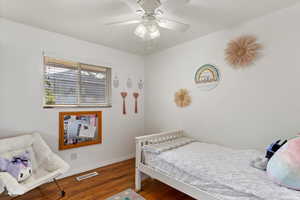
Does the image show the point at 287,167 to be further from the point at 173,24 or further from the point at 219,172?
the point at 173,24

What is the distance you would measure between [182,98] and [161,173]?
4.74 ft

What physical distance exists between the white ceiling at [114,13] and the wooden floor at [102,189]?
2.34m

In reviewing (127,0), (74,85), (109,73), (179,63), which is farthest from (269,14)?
(74,85)

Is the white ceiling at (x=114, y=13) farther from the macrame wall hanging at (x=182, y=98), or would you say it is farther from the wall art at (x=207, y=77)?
the macrame wall hanging at (x=182, y=98)

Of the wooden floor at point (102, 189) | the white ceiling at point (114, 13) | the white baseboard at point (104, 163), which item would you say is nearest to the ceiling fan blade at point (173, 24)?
the white ceiling at point (114, 13)

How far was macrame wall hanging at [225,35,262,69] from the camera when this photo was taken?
2065mm

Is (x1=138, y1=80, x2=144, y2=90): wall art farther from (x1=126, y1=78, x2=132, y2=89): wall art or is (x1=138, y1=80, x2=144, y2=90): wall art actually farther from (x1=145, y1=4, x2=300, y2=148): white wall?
(x1=145, y1=4, x2=300, y2=148): white wall

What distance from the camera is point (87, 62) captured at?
9.31 feet

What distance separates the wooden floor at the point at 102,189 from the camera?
6.72ft

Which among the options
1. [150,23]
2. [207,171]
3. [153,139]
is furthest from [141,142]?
[150,23]

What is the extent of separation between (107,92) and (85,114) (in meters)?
0.64

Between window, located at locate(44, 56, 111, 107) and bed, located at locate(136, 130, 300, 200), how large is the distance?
136 cm

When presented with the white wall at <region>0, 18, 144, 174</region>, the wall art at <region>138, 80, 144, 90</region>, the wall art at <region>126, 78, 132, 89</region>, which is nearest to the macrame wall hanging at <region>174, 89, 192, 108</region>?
the wall art at <region>138, 80, 144, 90</region>

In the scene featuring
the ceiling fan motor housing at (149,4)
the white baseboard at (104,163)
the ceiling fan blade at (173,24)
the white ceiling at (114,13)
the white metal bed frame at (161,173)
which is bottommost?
the white baseboard at (104,163)
